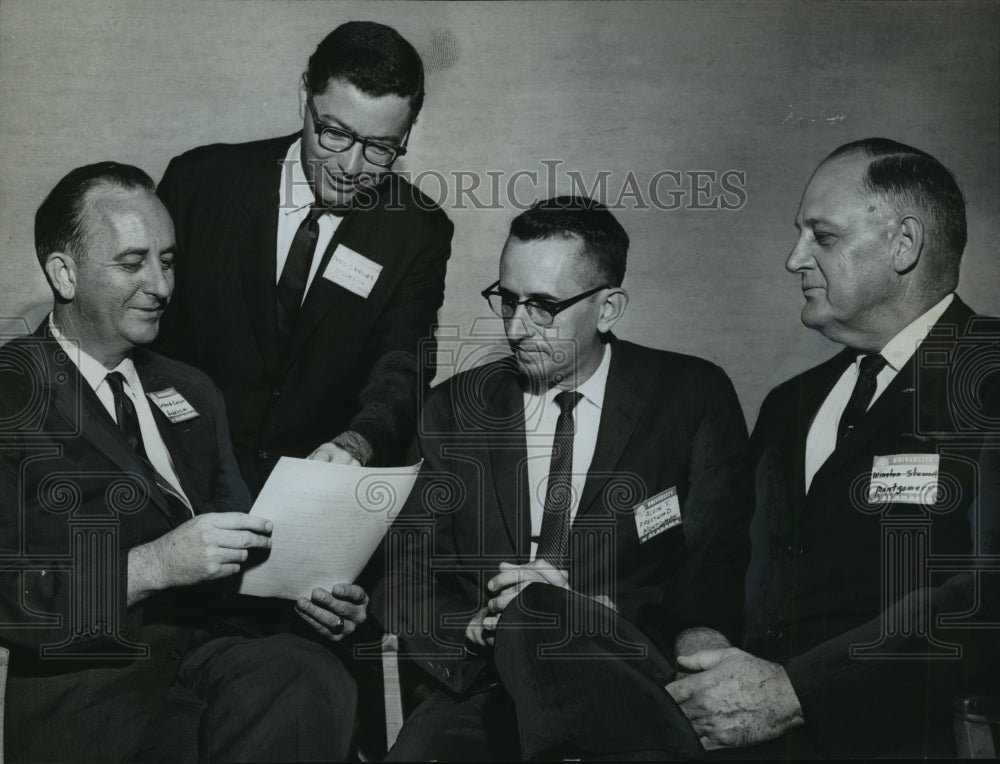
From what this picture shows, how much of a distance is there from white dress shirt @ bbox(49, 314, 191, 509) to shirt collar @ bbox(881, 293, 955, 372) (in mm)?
2313

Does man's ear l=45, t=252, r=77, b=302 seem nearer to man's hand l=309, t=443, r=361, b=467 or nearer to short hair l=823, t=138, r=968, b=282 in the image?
man's hand l=309, t=443, r=361, b=467

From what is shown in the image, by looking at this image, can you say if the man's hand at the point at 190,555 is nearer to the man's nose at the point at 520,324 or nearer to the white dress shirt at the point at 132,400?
the white dress shirt at the point at 132,400

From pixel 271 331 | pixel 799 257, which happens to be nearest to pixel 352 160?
pixel 271 331

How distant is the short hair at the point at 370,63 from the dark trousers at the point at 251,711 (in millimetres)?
1830

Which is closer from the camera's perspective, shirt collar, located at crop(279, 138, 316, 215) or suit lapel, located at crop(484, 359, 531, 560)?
suit lapel, located at crop(484, 359, 531, 560)

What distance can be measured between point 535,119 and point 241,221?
105cm

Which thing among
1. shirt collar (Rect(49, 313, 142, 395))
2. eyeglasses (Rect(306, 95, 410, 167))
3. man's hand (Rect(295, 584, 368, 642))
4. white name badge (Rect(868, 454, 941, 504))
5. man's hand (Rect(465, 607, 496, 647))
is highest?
eyeglasses (Rect(306, 95, 410, 167))

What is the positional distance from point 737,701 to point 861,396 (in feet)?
3.48

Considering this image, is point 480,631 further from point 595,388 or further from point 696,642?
point 595,388

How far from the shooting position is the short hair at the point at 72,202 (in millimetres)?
3648

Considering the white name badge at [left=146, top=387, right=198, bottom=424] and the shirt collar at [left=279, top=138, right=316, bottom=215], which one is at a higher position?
the shirt collar at [left=279, top=138, right=316, bottom=215]

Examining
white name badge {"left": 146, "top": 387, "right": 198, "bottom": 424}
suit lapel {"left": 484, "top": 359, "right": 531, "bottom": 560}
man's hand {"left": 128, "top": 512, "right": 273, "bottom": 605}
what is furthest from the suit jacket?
white name badge {"left": 146, "top": 387, "right": 198, "bottom": 424}

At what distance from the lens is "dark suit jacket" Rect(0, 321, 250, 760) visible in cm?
341

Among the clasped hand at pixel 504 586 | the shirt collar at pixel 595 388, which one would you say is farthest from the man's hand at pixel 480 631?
the shirt collar at pixel 595 388
